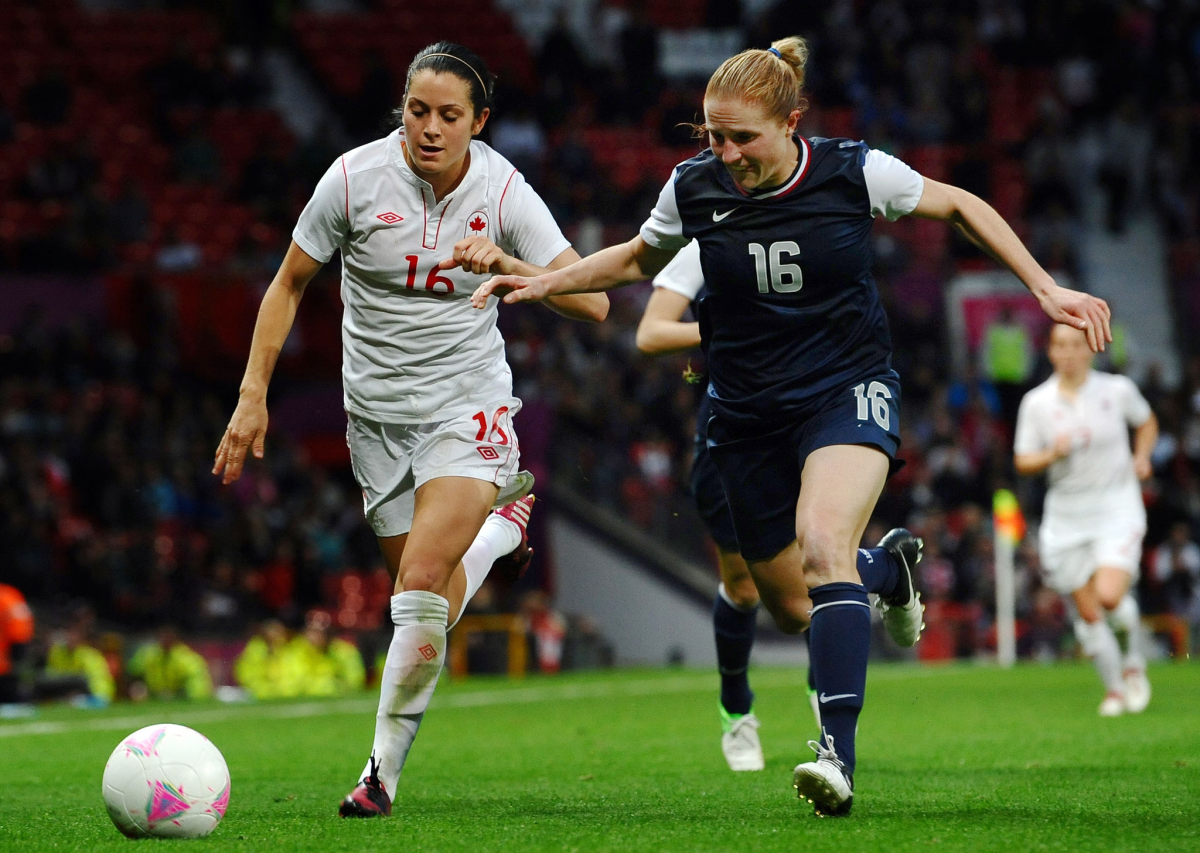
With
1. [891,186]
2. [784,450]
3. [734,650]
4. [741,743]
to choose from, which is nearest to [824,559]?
[784,450]

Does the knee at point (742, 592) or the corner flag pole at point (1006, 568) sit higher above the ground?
the knee at point (742, 592)

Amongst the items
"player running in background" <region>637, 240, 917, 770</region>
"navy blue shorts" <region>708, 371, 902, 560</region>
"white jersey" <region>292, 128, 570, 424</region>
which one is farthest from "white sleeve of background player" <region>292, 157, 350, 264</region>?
"player running in background" <region>637, 240, 917, 770</region>

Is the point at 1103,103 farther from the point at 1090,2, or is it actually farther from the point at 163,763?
the point at 163,763

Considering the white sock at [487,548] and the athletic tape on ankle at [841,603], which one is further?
the white sock at [487,548]

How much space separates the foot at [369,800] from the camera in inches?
205

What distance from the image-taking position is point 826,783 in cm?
479

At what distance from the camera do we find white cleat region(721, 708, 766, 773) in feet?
23.1

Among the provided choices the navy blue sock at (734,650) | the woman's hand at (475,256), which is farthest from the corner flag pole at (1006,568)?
the woman's hand at (475,256)

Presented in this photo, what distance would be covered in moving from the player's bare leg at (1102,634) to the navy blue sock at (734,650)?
4.04 metres

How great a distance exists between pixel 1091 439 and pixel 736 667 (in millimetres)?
4429

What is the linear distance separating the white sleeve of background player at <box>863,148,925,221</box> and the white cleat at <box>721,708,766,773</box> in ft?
8.52

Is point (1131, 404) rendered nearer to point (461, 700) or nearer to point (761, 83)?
point (461, 700)

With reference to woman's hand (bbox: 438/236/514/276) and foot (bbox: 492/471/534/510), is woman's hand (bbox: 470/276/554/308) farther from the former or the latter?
foot (bbox: 492/471/534/510)

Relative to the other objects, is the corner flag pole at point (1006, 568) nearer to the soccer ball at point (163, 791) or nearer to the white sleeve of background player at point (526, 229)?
the white sleeve of background player at point (526, 229)
